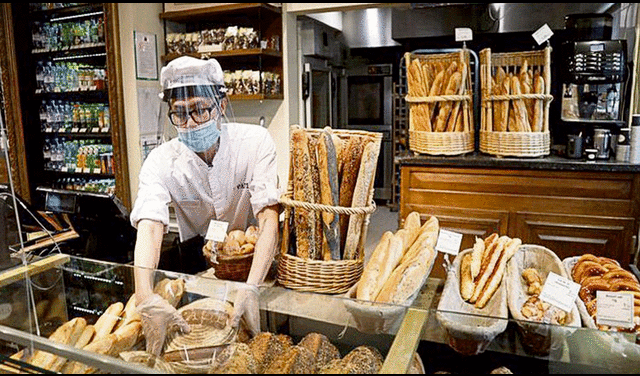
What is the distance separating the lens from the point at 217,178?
196 centimetres

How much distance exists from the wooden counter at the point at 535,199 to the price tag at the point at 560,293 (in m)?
1.65

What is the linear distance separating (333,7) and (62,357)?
11.9ft

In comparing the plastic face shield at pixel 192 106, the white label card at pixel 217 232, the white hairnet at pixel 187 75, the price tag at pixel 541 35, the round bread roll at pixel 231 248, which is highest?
the price tag at pixel 541 35

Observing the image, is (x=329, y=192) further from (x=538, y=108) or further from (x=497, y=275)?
(x=538, y=108)

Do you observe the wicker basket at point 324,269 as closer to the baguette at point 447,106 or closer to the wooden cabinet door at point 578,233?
the baguette at point 447,106

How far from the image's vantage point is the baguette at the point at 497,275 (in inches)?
47.2

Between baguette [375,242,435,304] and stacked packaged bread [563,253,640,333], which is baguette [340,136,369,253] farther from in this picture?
stacked packaged bread [563,253,640,333]

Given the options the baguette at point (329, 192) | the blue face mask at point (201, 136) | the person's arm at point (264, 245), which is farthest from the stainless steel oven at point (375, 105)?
the baguette at point (329, 192)

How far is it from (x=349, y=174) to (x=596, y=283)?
0.72m

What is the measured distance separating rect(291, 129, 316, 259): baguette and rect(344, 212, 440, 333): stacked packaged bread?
0.21 metres

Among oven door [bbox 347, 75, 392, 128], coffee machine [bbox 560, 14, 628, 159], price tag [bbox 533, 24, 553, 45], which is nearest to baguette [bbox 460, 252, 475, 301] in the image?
coffee machine [bbox 560, 14, 628, 159]

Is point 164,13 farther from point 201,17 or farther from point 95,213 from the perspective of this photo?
point 95,213

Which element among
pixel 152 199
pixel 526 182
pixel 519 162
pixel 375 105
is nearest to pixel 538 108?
pixel 519 162

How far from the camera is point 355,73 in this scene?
6.14 meters
